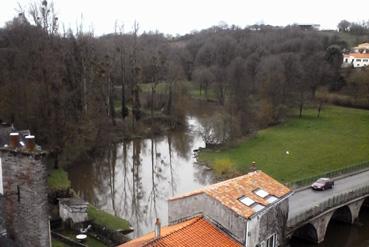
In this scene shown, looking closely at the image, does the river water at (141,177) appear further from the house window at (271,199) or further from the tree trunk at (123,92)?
the house window at (271,199)

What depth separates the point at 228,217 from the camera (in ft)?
56.2

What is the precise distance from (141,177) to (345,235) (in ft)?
62.0

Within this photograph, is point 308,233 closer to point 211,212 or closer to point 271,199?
point 271,199

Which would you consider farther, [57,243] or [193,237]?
[57,243]

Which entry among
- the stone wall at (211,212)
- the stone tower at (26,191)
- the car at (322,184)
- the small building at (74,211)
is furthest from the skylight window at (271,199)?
the car at (322,184)

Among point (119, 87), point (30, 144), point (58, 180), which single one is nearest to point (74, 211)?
point (58, 180)

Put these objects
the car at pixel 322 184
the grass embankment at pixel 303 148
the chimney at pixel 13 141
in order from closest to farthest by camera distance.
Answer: the chimney at pixel 13 141 < the car at pixel 322 184 < the grass embankment at pixel 303 148

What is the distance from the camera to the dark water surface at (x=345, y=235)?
28.6 meters

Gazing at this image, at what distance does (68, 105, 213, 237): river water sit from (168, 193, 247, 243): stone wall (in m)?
10.7

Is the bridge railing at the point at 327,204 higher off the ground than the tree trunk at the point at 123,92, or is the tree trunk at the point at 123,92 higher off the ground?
the tree trunk at the point at 123,92

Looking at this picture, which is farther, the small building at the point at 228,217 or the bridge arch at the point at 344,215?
the bridge arch at the point at 344,215

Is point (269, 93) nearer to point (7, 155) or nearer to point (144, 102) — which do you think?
point (144, 102)

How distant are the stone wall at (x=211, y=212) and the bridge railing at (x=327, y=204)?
9750mm

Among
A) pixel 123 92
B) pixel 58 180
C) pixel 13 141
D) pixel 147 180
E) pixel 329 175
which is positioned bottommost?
pixel 147 180
